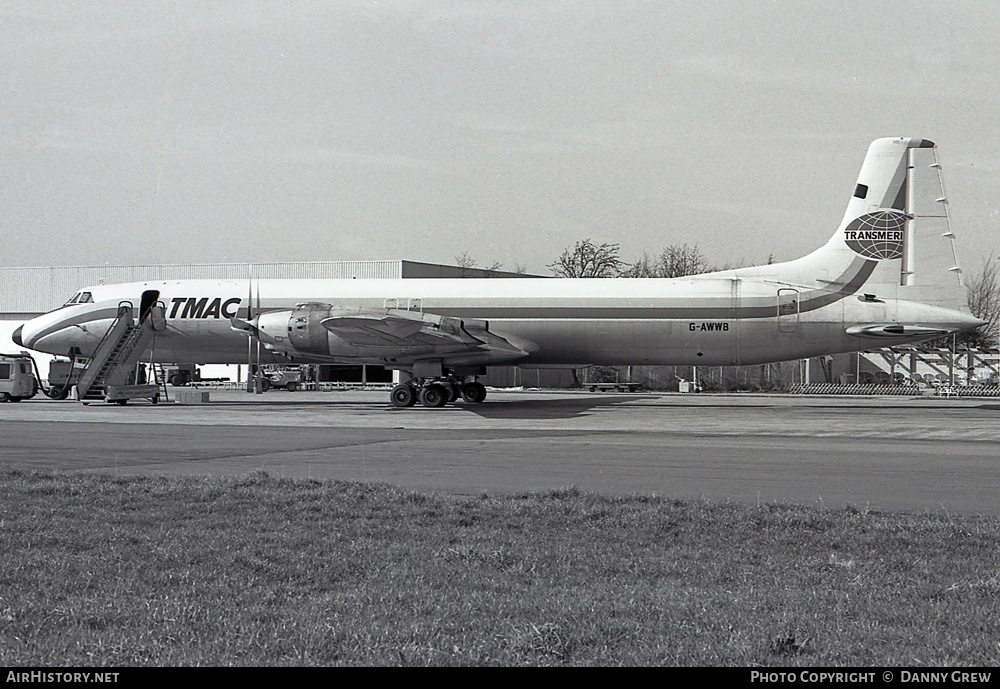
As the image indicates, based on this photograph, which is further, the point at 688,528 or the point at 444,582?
the point at 688,528

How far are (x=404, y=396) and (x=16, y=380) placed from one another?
1734 centimetres

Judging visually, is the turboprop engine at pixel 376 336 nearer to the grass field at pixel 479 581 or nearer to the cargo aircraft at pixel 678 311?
the cargo aircraft at pixel 678 311

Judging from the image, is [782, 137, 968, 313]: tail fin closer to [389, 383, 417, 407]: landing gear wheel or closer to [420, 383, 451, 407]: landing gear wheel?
[420, 383, 451, 407]: landing gear wheel

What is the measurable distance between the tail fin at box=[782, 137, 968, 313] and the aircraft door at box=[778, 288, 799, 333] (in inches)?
37.8

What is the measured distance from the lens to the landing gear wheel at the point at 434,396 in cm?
3375

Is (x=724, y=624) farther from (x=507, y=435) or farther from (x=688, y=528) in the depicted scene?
(x=507, y=435)

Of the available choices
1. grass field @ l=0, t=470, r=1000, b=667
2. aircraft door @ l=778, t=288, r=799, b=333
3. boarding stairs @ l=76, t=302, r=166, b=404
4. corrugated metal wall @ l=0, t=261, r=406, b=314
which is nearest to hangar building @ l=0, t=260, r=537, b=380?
corrugated metal wall @ l=0, t=261, r=406, b=314

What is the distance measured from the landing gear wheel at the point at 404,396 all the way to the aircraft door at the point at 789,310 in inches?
489

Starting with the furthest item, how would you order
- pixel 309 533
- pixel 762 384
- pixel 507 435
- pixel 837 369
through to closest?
pixel 837 369
pixel 762 384
pixel 507 435
pixel 309 533

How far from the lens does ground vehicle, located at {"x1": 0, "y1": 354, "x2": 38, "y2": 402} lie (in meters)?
39.9

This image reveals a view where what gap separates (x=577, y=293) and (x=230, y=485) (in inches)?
896

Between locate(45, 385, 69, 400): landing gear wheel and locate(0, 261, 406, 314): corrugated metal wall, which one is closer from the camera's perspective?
locate(45, 385, 69, 400): landing gear wheel
